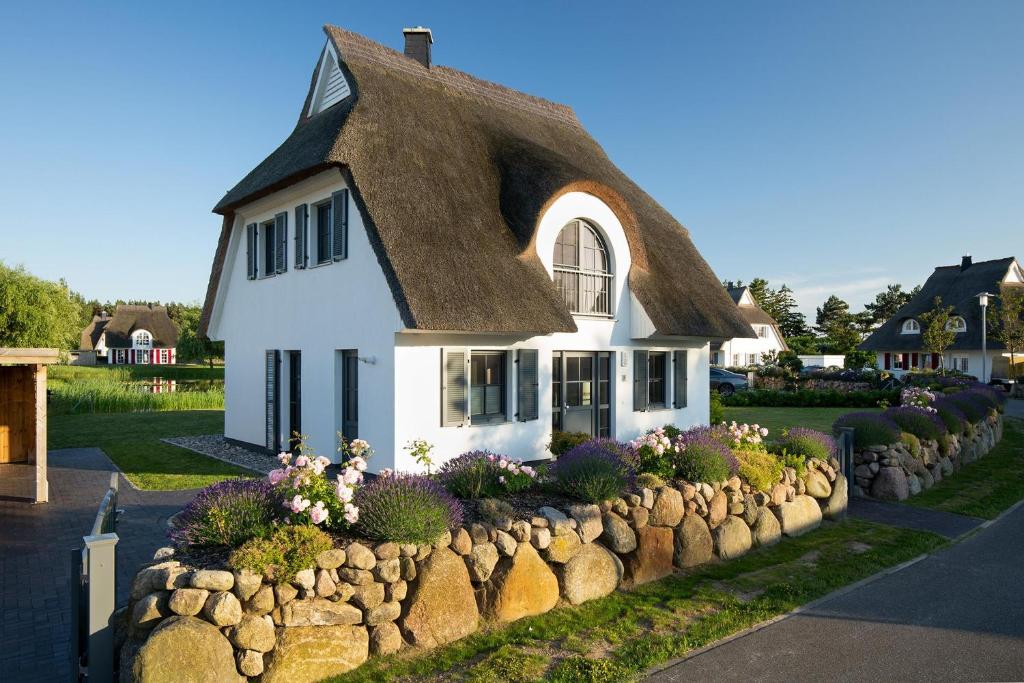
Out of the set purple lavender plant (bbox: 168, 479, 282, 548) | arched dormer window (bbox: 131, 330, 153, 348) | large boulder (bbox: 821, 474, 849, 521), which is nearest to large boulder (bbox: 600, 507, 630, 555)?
purple lavender plant (bbox: 168, 479, 282, 548)

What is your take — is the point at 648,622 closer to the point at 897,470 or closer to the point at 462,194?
the point at 897,470

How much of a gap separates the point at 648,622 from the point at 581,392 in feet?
27.3

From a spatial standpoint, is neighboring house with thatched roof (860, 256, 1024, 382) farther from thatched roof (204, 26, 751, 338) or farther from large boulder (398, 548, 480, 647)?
large boulder (398, 548, 480, 647)

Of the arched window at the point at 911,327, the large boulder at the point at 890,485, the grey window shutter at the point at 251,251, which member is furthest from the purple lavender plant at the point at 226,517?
the arched window at the point at 911,327

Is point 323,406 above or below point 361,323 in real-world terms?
below

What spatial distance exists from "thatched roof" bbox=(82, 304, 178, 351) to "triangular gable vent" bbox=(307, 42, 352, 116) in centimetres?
6411

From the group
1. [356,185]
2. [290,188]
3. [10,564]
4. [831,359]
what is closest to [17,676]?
[10,564]

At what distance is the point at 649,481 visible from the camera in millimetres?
7441

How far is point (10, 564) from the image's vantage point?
726 centimetres

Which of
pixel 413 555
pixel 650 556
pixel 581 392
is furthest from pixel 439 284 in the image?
pixel 413 555

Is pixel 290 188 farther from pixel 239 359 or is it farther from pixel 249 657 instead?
pixel 249 657

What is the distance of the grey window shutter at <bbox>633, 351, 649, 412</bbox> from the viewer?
49.3 ft

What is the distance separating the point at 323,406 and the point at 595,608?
7876mm

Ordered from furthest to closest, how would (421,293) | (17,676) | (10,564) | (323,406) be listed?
(323,406), (421,293), (10,564), (17,676)
